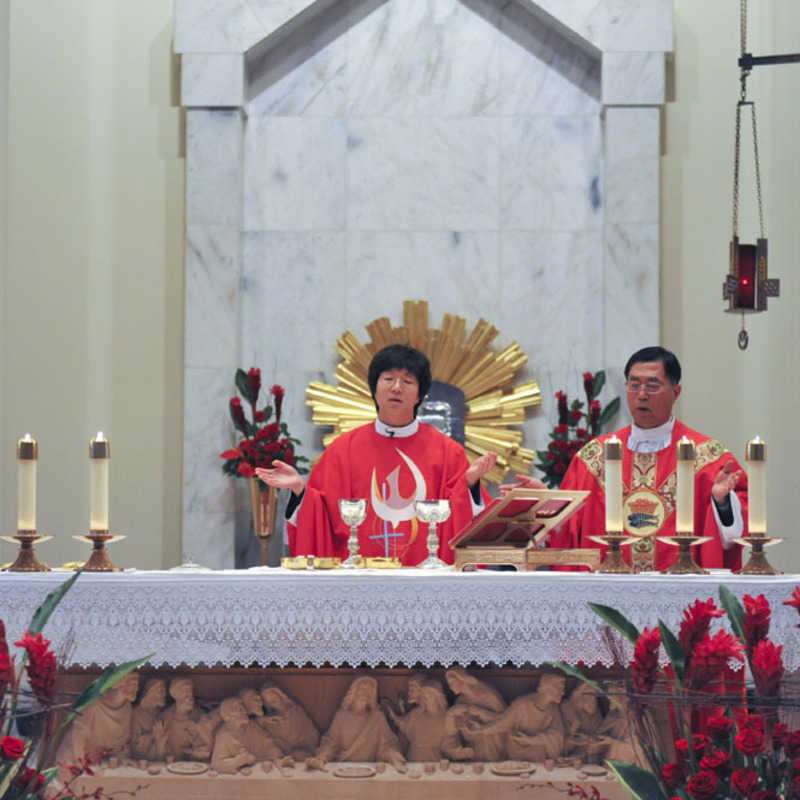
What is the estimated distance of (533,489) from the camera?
4.53 meters

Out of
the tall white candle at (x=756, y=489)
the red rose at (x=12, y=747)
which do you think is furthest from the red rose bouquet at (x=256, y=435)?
the red rose at (x=12, y=747)

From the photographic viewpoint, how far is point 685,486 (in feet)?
14.6

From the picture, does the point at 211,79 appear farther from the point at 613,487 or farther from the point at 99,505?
the point at 613,487

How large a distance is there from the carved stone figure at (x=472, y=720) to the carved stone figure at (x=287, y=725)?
0.40 metres

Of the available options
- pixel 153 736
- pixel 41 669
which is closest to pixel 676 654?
pixel 41 669

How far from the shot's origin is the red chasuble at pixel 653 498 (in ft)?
17.4

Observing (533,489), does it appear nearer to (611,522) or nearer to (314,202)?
(611,522)

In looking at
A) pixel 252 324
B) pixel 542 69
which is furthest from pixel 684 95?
pixel 252 324

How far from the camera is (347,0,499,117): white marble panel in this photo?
8641 mm

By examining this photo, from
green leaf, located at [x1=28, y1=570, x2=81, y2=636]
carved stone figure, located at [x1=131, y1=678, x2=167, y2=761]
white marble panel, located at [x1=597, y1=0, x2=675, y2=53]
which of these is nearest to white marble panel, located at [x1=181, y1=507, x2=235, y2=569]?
white marble panel, located at [x1=597, y1=0, x2=675, y2=53]

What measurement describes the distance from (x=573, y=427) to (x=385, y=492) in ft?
7.32

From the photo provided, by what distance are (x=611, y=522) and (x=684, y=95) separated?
4.76m

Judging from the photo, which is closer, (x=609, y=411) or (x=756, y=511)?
(x=756, y=511)

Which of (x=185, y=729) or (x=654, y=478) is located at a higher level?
(x=654, y=478)
